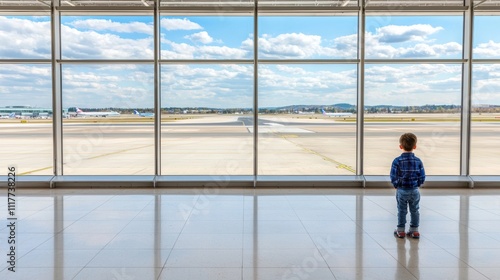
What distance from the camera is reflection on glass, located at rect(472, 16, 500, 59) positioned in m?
8.67

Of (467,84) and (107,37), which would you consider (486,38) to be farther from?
(107,37)

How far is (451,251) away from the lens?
421cm

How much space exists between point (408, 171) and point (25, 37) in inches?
343

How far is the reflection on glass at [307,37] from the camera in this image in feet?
28.6

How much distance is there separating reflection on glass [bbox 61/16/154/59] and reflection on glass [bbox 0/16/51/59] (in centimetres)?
38

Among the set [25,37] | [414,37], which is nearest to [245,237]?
[414,37]

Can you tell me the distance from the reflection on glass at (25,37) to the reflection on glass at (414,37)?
711cm

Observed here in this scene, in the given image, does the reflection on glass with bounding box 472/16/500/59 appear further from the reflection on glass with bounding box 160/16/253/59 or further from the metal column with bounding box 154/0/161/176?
the metal column with bounding box 154/0/161/176

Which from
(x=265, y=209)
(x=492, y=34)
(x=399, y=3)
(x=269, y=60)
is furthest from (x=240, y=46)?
(x=492, y=34)

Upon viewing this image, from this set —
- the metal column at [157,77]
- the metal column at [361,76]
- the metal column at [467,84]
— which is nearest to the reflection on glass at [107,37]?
the metal column at [157,77]

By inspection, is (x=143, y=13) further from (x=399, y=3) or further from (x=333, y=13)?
(x=399, y=3)

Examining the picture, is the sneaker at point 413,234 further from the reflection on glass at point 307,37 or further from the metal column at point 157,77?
the metal column at point 157,77

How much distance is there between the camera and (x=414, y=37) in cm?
936

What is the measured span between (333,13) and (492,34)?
3.69 metres
